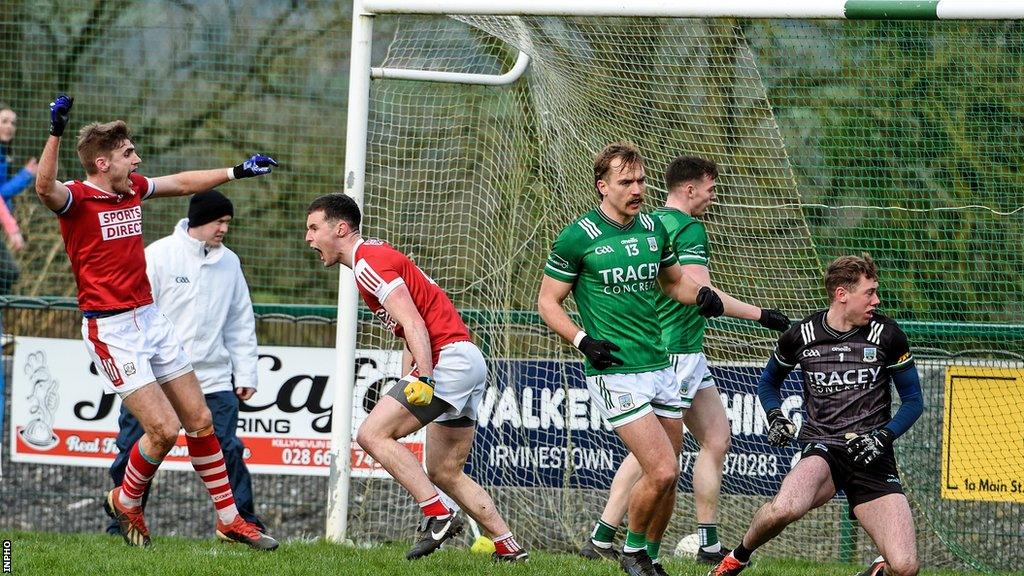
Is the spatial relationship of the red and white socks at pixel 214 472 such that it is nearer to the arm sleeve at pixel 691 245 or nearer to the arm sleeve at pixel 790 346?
the arm sleeve at pixel 691 245

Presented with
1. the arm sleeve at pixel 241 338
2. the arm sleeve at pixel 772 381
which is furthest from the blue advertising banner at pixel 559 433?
the arm sleeve at pixel 772 381

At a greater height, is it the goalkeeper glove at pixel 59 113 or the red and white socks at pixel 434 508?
the goalkeeper glove at pixel 59 113

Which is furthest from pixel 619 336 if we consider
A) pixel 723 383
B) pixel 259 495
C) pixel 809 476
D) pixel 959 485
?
pixel 259 495

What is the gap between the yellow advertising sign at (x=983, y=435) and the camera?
8102mm

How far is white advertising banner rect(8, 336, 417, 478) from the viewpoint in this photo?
975cm

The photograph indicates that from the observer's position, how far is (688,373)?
280 inches

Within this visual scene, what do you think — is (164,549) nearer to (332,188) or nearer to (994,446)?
(994,446)

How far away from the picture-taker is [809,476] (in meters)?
6.09

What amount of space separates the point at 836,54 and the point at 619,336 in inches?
226

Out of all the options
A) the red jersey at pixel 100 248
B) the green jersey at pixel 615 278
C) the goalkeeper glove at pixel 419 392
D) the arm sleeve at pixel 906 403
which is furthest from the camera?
Result: the red jersey at pixel 100 248

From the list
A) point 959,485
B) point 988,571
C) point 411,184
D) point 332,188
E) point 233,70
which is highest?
point 233,70

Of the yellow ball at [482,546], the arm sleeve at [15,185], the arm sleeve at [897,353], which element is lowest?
the yellow ball at [482,546]

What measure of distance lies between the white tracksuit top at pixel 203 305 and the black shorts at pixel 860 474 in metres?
4.00

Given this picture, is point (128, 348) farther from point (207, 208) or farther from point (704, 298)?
point (704, 298)
